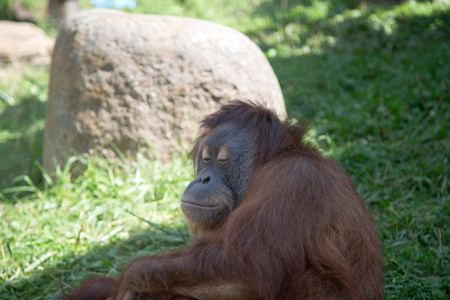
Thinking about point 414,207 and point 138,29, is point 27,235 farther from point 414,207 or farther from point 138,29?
point 414,207

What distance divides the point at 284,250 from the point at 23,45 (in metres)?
8.38

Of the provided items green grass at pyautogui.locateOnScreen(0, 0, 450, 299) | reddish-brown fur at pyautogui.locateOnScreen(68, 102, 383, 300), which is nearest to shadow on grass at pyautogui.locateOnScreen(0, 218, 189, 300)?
green grass at pyautogui.locateOnScreen(0, 0, 450, 299)

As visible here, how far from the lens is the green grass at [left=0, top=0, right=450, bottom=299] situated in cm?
354

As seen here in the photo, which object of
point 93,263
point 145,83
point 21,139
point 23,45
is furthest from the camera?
point 23,45

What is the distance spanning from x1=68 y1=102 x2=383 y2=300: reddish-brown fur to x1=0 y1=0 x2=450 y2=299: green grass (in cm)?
94

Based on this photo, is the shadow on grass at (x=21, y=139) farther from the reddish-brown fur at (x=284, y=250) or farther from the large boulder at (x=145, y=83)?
the reddish-brown fur at (x=284, y=250)

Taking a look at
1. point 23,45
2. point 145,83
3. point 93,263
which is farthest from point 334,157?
point 23,45

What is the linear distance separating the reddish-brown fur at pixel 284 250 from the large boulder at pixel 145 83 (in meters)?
2.28

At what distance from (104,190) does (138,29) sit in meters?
1.62

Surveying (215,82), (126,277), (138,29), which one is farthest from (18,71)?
(126,277)

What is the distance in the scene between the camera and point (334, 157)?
4469 millimetres

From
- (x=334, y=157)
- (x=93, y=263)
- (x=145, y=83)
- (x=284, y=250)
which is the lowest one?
(x=93, y=263)

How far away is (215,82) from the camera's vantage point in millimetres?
4691

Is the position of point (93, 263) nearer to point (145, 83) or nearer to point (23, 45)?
point (145, 83)
